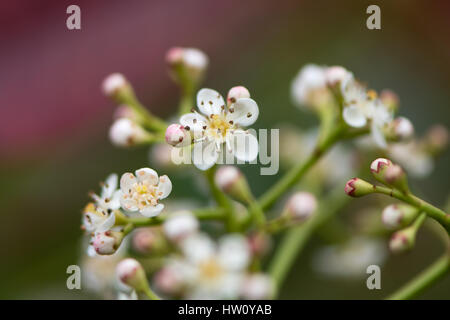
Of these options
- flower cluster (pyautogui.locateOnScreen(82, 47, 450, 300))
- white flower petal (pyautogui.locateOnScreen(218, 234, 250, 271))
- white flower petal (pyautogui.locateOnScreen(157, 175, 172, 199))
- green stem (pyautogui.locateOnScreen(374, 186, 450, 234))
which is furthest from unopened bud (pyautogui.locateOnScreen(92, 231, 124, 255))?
green stem (pyautogui.locateOnScreen(374, 186, 450, 234))

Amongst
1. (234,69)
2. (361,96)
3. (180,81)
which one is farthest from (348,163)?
(234,69)

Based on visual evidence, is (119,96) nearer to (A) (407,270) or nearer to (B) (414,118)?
(A) (407,270)

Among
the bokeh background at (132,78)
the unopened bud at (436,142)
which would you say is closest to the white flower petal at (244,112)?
the unopened bud at (436,142)

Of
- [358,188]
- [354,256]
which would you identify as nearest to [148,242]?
[358,188]

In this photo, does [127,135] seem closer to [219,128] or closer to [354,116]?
[219,128]

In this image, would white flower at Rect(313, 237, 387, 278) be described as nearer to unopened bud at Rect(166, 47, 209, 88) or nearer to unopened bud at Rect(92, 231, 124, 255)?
unopened bud at Rect(166, 47, 209, 88)

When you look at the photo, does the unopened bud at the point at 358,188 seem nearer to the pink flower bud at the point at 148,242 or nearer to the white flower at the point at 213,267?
the white flower at the point at 213,267

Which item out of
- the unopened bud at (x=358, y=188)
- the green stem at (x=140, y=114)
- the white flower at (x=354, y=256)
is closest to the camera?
the unopened bud at (x=358, y=188)
